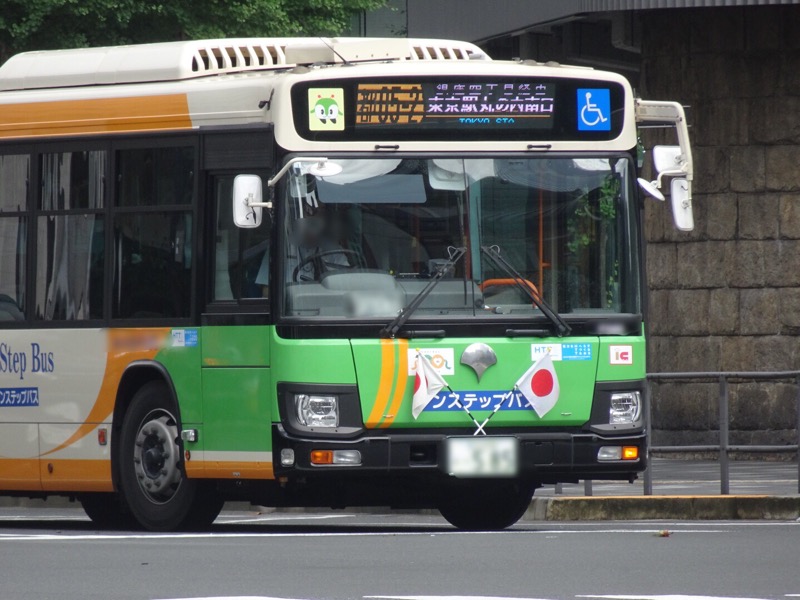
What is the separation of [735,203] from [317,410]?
467 inches

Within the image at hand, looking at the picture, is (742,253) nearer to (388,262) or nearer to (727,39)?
(727,39)

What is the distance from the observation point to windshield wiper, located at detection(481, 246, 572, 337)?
13656 mm

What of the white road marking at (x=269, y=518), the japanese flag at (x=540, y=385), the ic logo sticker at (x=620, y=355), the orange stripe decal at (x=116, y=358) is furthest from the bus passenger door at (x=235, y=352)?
the white road marking at (x=269, y=518)

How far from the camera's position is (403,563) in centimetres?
1155

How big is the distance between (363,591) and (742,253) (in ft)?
49.3

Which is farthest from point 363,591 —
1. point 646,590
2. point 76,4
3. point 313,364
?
point 76,4

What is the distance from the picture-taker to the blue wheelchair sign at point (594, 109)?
1420cm

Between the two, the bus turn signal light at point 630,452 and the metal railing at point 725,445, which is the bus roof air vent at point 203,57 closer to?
the bus turn signal light at point 630,452

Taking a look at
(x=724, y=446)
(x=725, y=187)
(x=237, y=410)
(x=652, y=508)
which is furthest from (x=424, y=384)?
(x=725, y=187)

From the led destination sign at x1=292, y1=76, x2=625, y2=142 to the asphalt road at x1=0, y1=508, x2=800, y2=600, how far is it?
2.45 m

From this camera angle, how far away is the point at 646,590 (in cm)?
1002

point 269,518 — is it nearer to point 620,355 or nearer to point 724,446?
point 724,446

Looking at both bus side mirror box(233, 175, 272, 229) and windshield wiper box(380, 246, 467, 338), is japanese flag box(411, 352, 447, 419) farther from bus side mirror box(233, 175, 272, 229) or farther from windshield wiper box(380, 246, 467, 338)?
bus side mirror box(233, 175, 272, 229)

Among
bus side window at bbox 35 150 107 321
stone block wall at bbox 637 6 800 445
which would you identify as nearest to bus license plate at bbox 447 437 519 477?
bus side window at bbox 35 150 107 321
